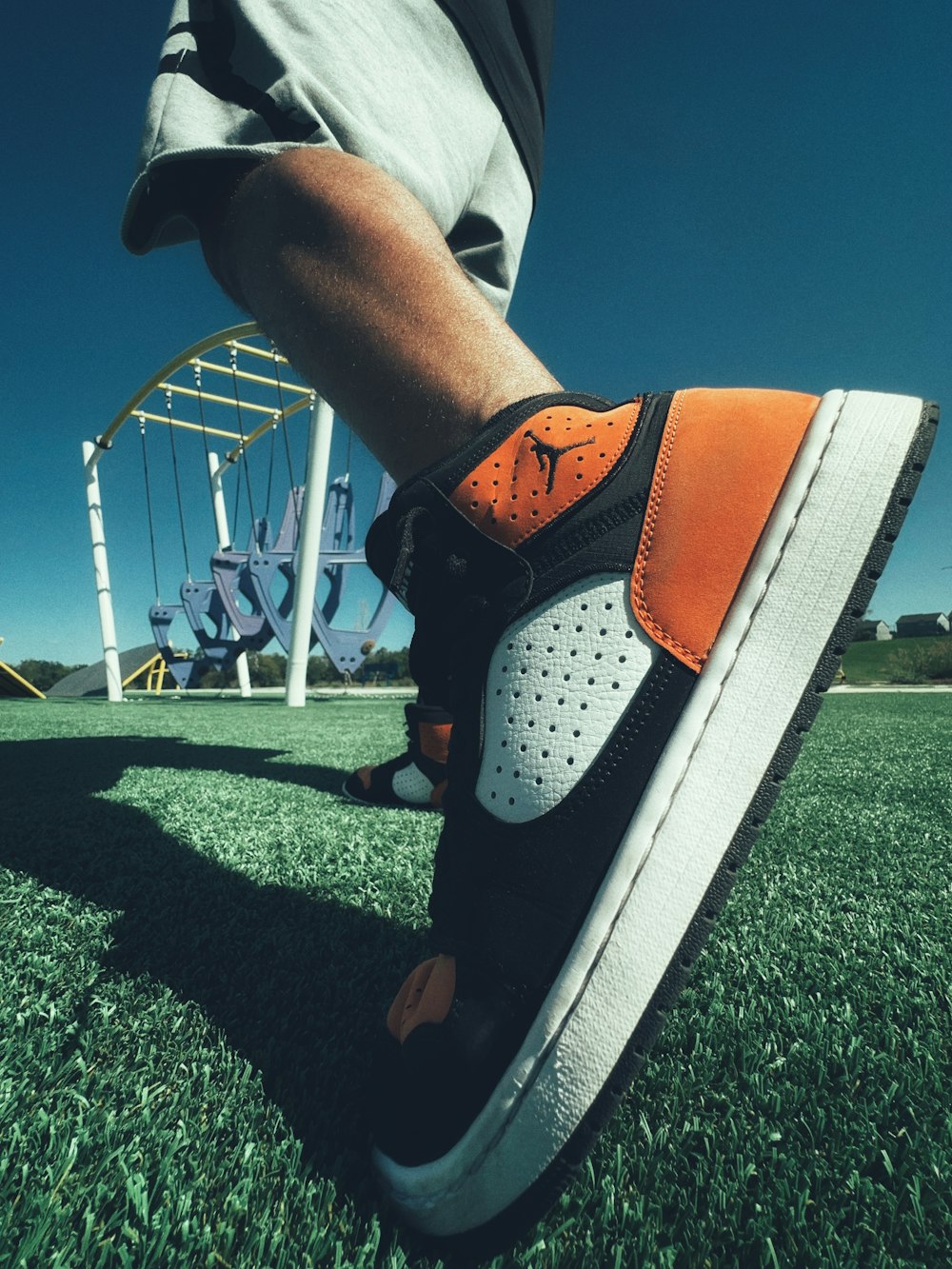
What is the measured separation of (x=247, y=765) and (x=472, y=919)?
58.4 inches

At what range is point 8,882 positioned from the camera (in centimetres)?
65

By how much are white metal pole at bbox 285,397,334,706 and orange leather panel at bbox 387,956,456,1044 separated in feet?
19.8

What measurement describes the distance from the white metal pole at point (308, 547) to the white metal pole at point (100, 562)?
4.29m

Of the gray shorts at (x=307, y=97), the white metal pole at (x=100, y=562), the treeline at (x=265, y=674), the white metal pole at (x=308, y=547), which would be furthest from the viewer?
the treeline at (x=265, y=674)

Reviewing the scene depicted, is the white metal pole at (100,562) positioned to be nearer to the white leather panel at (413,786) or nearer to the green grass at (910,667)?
the white leather panel at (413,786)

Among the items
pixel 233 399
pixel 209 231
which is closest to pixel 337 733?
pixel 209 231

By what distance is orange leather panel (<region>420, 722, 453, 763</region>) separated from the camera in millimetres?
1114

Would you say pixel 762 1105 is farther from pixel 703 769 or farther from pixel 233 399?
pixel 233 399

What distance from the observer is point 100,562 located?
9.33 m

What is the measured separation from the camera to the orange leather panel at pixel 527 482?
0.45 meters

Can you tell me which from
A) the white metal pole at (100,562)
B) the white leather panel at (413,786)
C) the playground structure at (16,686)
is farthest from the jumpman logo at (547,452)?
the white metal pole at (100,562)

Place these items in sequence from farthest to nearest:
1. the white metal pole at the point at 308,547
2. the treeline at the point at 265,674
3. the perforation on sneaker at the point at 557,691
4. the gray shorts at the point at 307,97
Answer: the treeline at the point at 265,674 → the white metal pole at the point at 308,547 → the gray shorts at the point at 307,97 → the perforation on sneaker at the point at 557,691

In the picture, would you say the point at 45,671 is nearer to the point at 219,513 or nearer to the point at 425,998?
the point at 219,513

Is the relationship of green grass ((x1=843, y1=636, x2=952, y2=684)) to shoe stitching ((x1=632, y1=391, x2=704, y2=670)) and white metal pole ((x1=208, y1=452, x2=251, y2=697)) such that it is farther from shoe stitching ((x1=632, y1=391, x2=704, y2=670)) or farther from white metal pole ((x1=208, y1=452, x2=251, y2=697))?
shoe stitching ((x1=632, y1=391, x2=704, y2=670))
